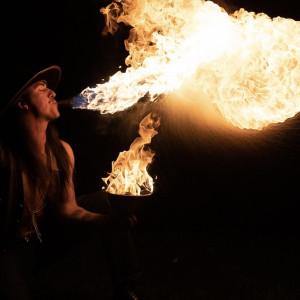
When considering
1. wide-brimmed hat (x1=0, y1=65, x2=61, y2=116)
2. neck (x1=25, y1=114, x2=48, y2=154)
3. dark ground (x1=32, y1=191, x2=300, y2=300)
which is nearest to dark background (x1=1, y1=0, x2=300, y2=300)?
dark ground (x1=32, y1=191, x2=300, y2=300)

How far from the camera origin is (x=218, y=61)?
3.62m

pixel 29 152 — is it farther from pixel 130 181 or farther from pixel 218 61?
pixel 218 61

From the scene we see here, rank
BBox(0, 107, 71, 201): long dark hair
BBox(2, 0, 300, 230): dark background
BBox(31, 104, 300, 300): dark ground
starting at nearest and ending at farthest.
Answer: BBox(0, 107, 71, 201): long dark hair → BBox(31, 104, 300, 300): dark ground → BBox(2, 0, 300, 230): dark background

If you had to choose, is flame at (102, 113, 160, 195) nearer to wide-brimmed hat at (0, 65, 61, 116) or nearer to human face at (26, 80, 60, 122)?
human face at (26, 80, 60, 122)

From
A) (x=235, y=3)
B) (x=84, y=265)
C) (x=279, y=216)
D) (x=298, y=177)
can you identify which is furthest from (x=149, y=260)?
(x=235, y=3)

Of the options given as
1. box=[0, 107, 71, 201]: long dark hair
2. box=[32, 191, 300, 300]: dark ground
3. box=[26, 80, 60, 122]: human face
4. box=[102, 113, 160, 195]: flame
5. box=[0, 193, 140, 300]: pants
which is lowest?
box=[32, 191, 300, 300]: dark ground

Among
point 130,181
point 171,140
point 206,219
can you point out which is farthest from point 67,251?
point 171,140

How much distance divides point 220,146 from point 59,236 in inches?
118

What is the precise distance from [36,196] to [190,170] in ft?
9.03

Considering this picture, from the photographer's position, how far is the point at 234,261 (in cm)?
371

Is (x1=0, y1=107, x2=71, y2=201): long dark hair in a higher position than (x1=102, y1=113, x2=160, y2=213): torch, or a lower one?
higher

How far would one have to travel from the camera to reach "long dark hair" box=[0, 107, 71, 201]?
2.96 metres

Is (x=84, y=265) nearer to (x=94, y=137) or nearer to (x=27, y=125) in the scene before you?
(x=27, y=125)

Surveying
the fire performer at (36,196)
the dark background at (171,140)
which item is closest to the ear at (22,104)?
the fire performer at (36,196)
